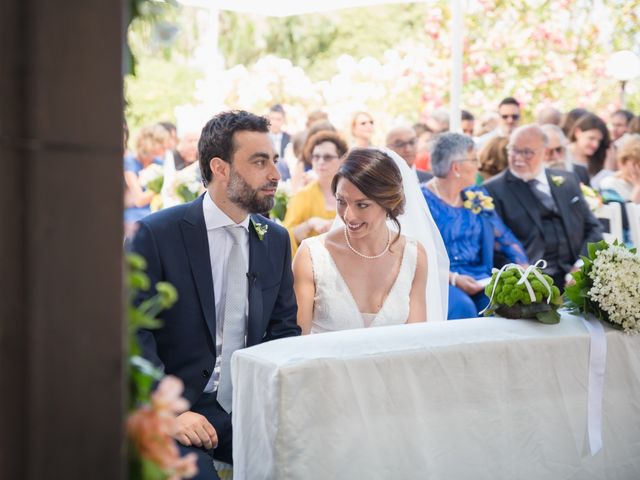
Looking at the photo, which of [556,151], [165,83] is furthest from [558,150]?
[165,83]

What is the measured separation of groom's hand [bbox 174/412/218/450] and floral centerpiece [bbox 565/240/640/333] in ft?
5.27

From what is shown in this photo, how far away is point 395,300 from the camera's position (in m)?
4.49

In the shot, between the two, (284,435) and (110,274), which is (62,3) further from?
(284,435)

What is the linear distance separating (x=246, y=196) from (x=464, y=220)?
2555mm

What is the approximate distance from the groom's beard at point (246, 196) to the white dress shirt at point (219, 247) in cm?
6

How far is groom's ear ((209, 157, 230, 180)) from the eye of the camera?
12.8 ft

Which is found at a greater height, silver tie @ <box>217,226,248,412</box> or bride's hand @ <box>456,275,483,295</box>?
silver tie @ <box>217,226,248,412</box>

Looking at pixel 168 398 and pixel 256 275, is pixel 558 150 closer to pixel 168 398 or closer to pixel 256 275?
pixel 256 275

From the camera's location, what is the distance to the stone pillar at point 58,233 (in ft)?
5.01

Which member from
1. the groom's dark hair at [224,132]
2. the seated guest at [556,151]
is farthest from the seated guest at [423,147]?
the groom's dark hair at [224,132]

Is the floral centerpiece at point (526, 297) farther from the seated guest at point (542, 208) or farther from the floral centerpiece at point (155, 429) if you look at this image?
the seated guest at point (542, 208)

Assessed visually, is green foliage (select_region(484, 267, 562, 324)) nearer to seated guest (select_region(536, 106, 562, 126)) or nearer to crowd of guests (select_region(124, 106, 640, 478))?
crowd of guests (select_region(124, 106, 640, 478))

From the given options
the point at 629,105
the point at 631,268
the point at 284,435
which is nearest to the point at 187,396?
the point at 284,435

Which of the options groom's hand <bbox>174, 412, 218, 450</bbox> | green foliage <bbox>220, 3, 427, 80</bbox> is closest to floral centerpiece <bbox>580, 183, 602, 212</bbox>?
groom's hand <bbox>174, 412, 218, 450</bbox>
